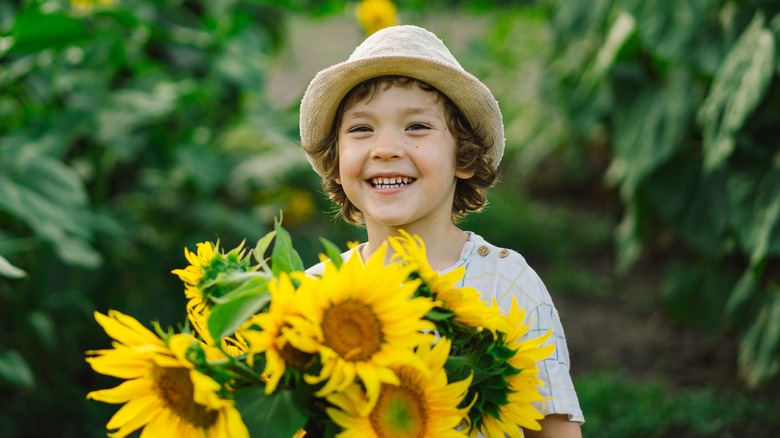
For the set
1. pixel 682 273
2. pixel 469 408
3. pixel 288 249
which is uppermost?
pixel 682 273

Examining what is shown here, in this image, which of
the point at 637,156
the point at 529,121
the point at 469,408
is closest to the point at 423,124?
the point at 469,408

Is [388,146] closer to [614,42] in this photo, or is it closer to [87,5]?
[87,5]

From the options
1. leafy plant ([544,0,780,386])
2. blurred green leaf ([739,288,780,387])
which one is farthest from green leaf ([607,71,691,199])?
blurred green leaf ([739,288,780,387])

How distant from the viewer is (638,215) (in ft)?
13.9

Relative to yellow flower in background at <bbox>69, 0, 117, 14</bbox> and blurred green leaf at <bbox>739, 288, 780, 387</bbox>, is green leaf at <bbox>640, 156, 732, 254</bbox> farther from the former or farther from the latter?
yellow flower in background at <bbox>69, 0, 117, 14</bbox>

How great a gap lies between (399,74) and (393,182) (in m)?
0.17

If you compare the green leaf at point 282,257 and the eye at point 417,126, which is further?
the eye at point 417,126

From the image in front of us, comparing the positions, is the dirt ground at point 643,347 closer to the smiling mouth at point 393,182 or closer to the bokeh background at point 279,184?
the bokeh background at point 279,184

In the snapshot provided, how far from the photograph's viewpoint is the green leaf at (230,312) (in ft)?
4.02

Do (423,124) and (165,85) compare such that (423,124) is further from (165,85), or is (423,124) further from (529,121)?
(529,121)

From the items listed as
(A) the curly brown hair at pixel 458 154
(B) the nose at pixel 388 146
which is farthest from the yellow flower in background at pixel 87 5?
(B) the nose at pixel 388 146

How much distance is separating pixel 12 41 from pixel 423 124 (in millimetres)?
1693

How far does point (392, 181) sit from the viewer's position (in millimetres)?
1576

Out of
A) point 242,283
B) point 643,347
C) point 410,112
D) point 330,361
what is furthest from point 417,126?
point 643,347
